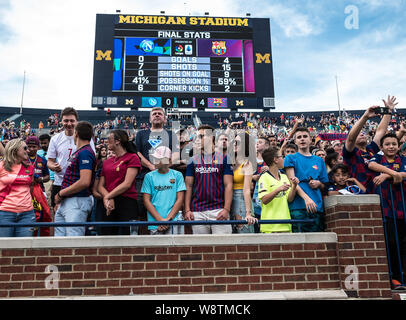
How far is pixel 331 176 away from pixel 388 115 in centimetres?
125

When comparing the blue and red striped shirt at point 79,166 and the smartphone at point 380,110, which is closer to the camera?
the blue and red striped shirt at point 79,166

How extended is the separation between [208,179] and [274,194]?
97 centimetres

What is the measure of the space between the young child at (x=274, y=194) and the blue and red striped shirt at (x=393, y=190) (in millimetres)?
1263

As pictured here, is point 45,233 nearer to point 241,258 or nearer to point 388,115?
point 241,258

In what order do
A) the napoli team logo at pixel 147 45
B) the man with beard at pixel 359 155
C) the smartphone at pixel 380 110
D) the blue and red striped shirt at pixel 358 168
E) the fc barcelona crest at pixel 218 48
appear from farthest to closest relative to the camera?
the fc barcelona crest at pixel 218 48 → the napoli team logo at pixel 147 45 → the blue and red striped shirt at pixel 358 168 → the man with beard at pixel 359 155 → the smartphone at pixel 380 110

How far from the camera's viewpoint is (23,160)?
4777mm

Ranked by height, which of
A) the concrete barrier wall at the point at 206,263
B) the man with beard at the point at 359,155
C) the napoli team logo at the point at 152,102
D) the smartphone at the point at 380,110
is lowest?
the concrete barrier wall at the point at 206,263

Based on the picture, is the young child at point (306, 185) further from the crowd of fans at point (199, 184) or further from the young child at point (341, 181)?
the young child at point (341, 181)

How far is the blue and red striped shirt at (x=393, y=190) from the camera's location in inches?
178

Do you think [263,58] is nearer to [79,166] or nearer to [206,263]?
[79,166]

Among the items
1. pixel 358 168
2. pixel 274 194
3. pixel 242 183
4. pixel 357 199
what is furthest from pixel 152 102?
pixel 357 199

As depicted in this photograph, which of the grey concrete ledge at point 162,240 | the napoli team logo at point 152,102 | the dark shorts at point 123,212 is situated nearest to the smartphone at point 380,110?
the grey concrete ledge at point 162,240
